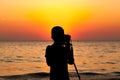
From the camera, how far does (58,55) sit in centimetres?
502

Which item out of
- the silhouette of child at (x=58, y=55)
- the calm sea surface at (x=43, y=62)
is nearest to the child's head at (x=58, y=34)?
the silhouette of child at (x=58, y=55)

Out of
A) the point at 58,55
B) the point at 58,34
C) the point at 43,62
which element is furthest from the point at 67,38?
the point at 43,62

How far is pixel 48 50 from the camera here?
4.96 metres

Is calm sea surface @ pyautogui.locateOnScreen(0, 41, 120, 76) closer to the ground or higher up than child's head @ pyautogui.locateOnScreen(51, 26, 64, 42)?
closer to the ground

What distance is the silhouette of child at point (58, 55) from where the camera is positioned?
4.95m

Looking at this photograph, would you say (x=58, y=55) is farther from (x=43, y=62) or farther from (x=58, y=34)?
(x=43, y=62)

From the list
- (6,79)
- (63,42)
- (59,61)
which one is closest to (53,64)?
(59,61)

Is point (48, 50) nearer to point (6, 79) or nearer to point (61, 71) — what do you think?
point (61, 71)

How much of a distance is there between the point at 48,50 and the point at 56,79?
0.52 metres

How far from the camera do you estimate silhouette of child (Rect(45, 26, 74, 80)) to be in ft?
16.2

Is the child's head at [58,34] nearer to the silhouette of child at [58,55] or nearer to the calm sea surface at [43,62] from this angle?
the silhouette of child at [58,55]

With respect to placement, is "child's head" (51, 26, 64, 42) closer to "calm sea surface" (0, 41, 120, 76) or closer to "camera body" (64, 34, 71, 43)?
"camera body" (64, 34, 71, 43)

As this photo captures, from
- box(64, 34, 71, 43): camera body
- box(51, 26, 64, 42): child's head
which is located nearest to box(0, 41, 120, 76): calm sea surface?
box(51, 26, 64, 42): child's head

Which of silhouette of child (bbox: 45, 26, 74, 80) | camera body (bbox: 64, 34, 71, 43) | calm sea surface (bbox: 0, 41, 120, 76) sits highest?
camera body (bbox: 64, 34, 71, 43)
